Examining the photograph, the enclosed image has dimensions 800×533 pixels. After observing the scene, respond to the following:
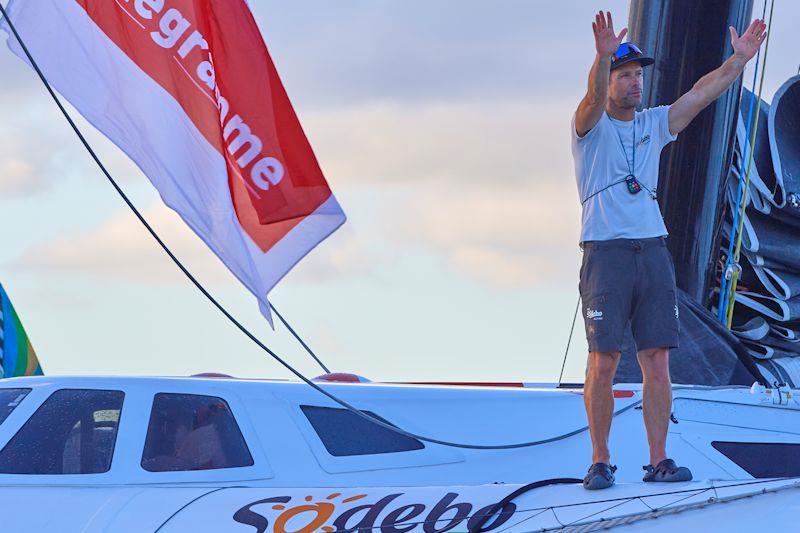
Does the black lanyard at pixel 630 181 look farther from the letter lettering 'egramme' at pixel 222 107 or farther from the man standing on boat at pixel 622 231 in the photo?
the letter lettering 'egramme' at pixel 222 107

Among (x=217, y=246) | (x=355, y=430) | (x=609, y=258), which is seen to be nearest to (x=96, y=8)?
(x=217, y=246)

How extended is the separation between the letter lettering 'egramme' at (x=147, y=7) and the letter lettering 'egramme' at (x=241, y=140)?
2.86 feet

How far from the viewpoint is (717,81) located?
285 inches

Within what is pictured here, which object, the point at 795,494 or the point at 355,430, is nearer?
the point at 795,494

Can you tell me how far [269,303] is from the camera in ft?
30.4

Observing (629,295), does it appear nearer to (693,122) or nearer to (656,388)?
(656,388)

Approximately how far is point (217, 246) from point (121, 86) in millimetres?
1171

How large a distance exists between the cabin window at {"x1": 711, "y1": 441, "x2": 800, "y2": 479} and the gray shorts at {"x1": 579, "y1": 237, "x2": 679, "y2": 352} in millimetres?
2090

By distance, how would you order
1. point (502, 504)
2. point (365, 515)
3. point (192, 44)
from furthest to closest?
1. point (192, 44)
2. point (365, 515)
3. point (502, 504)

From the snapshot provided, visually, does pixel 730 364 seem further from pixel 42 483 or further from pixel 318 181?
pixel 42 483

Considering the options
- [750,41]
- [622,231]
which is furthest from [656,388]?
[750,41]

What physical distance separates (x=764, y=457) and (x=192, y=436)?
3515mm

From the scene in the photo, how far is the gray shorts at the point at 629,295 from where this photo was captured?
7023 millimetres

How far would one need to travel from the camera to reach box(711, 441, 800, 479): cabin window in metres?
8.98
